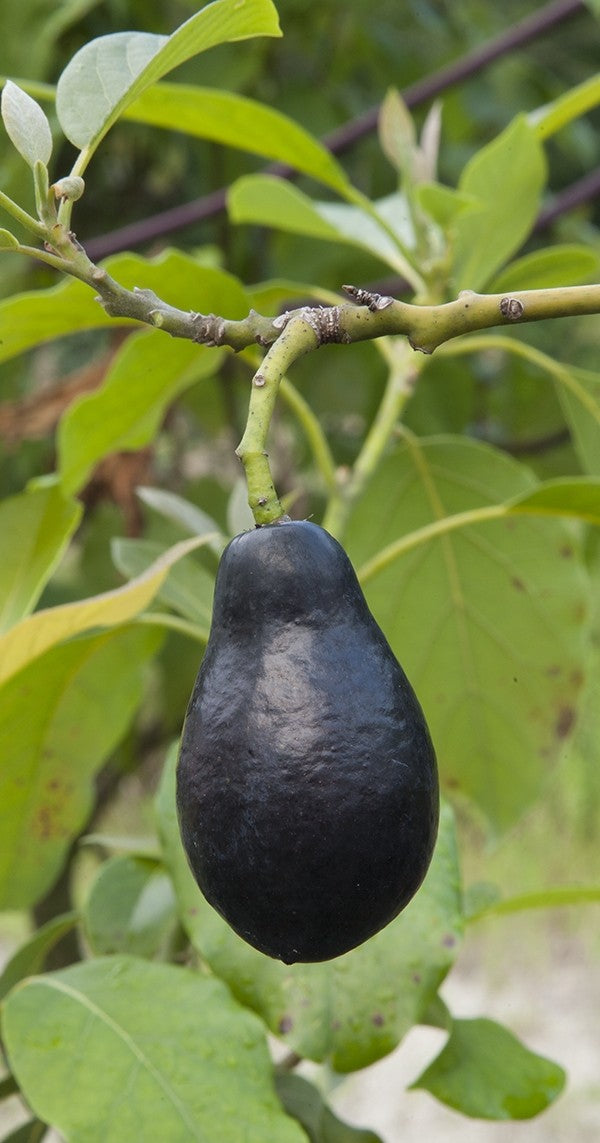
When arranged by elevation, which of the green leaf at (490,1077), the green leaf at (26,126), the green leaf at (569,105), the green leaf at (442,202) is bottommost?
the green leaf at (490,1077)

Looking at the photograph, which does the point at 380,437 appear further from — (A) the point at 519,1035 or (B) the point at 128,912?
(A) the point at 519,1035

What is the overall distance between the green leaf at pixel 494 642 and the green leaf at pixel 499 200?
18cm

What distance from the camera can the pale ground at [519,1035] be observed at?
108 inches

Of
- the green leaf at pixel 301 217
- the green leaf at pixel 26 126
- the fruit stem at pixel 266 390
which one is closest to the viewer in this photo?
the fruit stem at pixel 266 390

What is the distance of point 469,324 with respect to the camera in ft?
1.62

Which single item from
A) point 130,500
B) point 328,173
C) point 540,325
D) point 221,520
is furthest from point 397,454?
point 540,325

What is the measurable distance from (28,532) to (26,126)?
1.65ft

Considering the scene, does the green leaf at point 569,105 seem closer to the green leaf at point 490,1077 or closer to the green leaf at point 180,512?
the green leaf at point 180,512

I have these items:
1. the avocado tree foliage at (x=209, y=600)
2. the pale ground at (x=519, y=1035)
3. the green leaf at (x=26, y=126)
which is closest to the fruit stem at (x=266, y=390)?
the avocado tree foliage at (x=209, y=600)

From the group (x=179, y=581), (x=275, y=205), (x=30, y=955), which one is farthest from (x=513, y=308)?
(x=30, y=955)

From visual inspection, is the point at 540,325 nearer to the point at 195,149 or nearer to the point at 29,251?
the point at 195,149

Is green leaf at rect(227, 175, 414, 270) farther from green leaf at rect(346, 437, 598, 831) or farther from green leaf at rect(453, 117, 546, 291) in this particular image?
green leaf at rect(346, 437, 598, 831)

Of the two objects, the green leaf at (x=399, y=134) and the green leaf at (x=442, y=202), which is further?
the green leaf at (x=399, y=134)

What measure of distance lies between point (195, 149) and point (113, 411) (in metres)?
1.07
